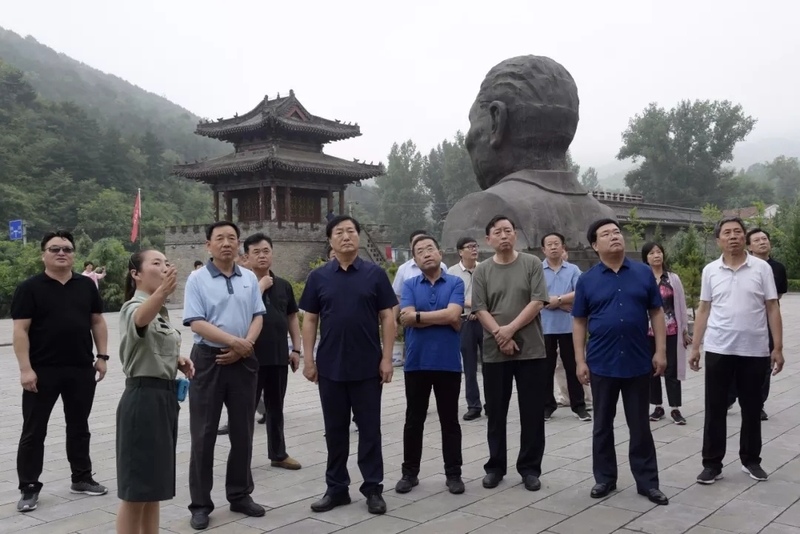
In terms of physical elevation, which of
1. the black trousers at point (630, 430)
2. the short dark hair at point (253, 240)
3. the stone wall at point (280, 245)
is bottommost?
the black trousers at point (630, 430)

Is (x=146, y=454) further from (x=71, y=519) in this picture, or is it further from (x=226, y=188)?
(x=226, y=188)

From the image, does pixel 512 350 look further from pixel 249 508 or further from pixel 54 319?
pixel 54 319

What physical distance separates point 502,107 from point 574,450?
4096 mm

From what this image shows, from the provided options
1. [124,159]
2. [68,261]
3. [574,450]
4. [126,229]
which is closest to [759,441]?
[574,450]

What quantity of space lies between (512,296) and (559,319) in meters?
1.58

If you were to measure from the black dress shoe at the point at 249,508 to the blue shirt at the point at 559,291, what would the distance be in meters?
2.77

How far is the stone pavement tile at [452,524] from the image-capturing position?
131 inches

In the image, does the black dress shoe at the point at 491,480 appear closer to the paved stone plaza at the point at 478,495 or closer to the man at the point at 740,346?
the paved stone plaza at the point at 478,495

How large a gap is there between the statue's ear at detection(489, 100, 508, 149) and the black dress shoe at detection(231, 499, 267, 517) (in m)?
5.21

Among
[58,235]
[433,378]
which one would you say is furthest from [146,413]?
[433,378]

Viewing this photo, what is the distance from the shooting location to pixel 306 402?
6.63 meters

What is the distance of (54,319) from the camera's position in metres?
3.88

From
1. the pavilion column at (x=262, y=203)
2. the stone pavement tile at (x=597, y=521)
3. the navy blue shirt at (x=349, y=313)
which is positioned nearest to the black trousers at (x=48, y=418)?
the navy blue shirt at (x=349, y=313)

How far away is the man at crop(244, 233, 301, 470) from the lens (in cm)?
453
